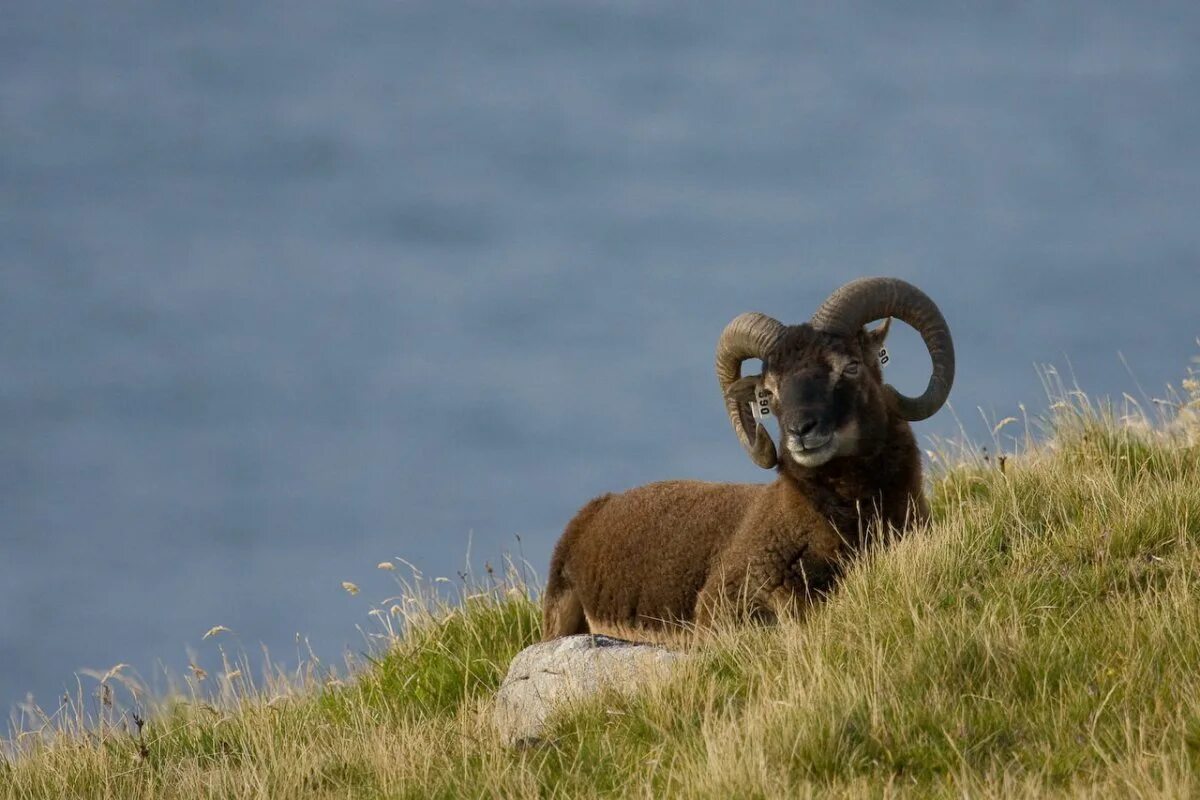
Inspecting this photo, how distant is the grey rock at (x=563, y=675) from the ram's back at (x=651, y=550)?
111 centimetres

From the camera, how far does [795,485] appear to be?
10453mm

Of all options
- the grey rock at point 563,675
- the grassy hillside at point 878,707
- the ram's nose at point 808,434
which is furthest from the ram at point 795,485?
the grey rock at point 563,675

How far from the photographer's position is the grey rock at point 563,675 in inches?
364

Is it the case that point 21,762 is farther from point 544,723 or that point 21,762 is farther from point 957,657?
point 957,657

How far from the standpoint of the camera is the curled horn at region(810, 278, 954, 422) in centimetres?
1052

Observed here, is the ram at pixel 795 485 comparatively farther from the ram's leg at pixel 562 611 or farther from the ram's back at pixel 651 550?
the ram's leg at pixel 562 611

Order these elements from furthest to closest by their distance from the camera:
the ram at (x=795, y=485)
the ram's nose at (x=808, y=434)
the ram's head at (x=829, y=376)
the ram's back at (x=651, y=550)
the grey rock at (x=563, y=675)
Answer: the ram's back at (x=651, y=550), the ram at (x=795, y=485), the ram's head at (x=829, y=376), the ram's nose at (x=808, y=434), the grey rock at (x=563, y=675)

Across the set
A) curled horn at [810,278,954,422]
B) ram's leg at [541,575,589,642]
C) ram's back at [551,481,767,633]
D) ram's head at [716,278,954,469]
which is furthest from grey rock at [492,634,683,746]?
curled horn at [810,278,954,422]

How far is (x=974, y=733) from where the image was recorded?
7352mm

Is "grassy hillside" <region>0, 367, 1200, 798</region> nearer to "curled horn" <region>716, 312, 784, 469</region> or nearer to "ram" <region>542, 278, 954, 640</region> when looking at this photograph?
"ram" <region>542, 278, 954, 640</region>

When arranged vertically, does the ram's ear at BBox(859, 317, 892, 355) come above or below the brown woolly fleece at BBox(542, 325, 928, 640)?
above

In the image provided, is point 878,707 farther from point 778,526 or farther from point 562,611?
point 562,611

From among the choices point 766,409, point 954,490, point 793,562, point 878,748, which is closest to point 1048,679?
point 878,748

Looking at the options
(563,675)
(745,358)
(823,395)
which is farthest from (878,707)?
(745,358)
